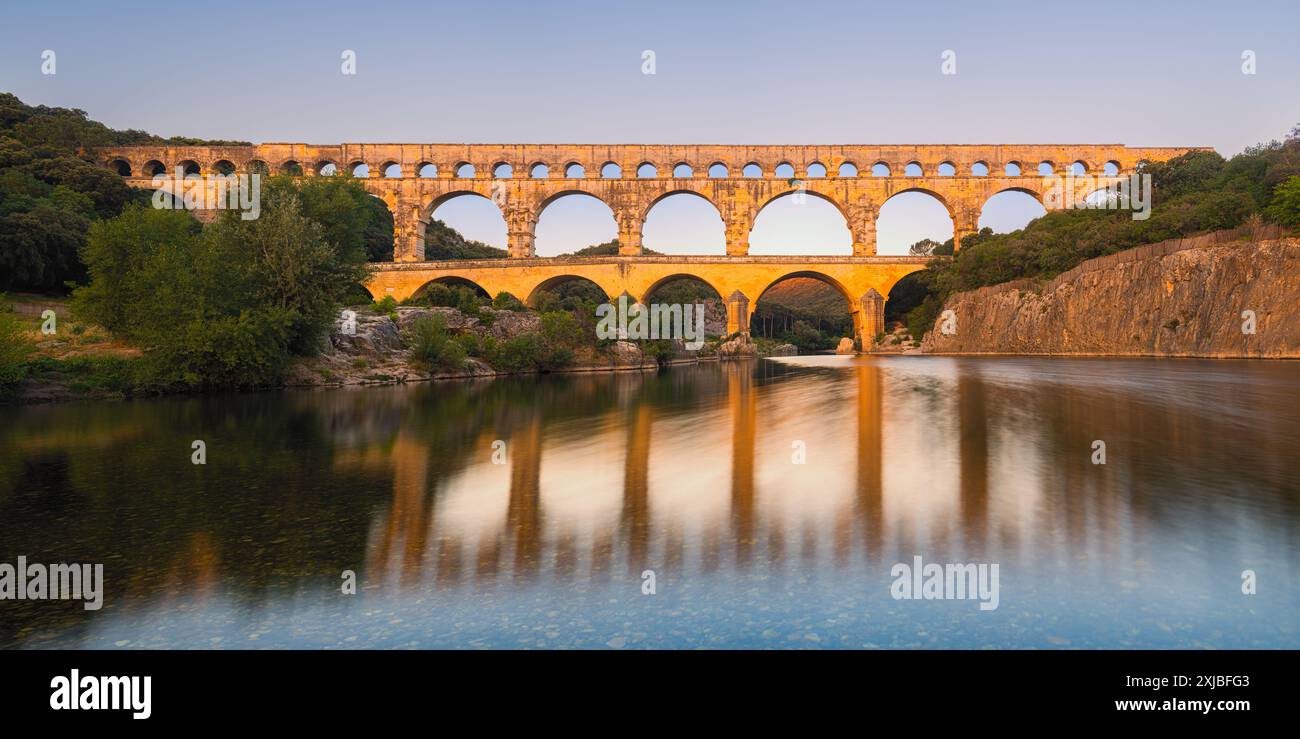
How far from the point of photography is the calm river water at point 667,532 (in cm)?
278

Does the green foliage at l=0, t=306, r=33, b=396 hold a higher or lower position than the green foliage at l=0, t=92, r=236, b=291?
lower

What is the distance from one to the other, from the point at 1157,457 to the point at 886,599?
514 centimetres

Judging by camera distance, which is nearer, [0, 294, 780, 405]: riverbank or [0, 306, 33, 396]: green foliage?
[0, 306, 33, 396]: green foliage

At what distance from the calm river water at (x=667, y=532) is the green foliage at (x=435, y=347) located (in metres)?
14.1

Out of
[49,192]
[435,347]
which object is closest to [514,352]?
[435,347]

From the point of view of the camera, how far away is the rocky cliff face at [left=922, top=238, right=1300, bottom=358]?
924 inches

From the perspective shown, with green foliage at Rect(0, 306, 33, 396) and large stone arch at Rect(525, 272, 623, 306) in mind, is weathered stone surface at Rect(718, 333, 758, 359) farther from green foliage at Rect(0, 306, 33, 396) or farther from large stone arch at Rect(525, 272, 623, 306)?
green foliage at Rect(0, 306, 33, 396)

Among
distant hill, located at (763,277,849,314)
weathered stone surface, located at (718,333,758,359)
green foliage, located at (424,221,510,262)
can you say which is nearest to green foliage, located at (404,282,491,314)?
weathered stone surface, located at (718,333,758,359)

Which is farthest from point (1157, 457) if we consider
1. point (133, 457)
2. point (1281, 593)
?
point (133, 457)

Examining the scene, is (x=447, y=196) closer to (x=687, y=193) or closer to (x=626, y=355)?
(x=687, y=193)

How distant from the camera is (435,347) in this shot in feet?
77.6

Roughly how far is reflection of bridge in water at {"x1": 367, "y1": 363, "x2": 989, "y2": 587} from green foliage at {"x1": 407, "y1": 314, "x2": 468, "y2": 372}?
1597 cm

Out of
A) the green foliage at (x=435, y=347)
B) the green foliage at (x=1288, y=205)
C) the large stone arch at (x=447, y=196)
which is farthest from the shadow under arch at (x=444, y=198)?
the green foliage at (x=1288, y=205)
